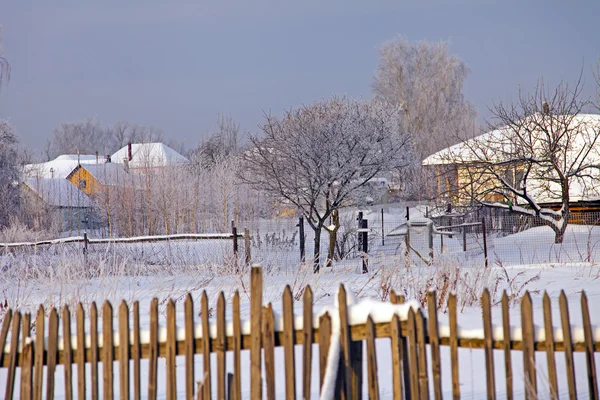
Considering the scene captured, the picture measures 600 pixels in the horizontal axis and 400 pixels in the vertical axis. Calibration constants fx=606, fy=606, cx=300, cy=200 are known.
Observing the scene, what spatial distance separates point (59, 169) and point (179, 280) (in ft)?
180

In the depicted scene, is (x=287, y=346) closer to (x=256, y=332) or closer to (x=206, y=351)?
(x=256, y=332)

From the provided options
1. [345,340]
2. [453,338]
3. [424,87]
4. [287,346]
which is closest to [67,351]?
[287,346]

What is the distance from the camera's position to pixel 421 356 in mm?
2779

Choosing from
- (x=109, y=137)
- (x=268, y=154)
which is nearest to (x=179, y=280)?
(x=268, y=154)

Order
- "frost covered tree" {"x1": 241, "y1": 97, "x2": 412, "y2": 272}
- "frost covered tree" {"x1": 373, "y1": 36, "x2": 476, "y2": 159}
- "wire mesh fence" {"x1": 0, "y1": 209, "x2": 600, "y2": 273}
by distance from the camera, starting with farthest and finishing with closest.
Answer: "frost covered tree" {"x1": 373, "y1": 36, "x2": 476, "y2": 159}
"frost covered tree" {"x1": 241, "y1": 97, "x2": 412, "y2": 272}
"wire mesh fence" {"x1": 0, "y1": 209, "x2": 600, "y2": 273}

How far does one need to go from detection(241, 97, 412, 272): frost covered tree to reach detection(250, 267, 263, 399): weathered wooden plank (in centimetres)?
1387

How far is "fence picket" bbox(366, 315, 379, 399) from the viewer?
275 centimetres

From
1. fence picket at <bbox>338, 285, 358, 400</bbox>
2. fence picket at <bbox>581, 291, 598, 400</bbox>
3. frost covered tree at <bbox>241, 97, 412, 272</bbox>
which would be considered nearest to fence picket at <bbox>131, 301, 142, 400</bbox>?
fence picket at <bbox>338, 285, 358, 400</bbox>

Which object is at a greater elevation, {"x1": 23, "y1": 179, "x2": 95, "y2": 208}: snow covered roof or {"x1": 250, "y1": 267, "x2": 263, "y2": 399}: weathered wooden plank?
{"x1": 23, "y1": 179, "x2": 95, "y2": 208}: snow covered roof

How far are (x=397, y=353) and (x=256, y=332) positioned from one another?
2.19ft

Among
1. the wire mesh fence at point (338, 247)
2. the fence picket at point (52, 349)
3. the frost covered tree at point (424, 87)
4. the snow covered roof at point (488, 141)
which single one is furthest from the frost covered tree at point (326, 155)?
the frost covered tree at point (424, 87)

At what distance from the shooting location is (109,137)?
88.7 metres

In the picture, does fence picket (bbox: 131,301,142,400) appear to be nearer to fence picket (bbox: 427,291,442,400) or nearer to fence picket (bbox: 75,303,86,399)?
fence picket (bbox: 75,303,86,399)

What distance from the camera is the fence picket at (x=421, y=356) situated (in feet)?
9.05
